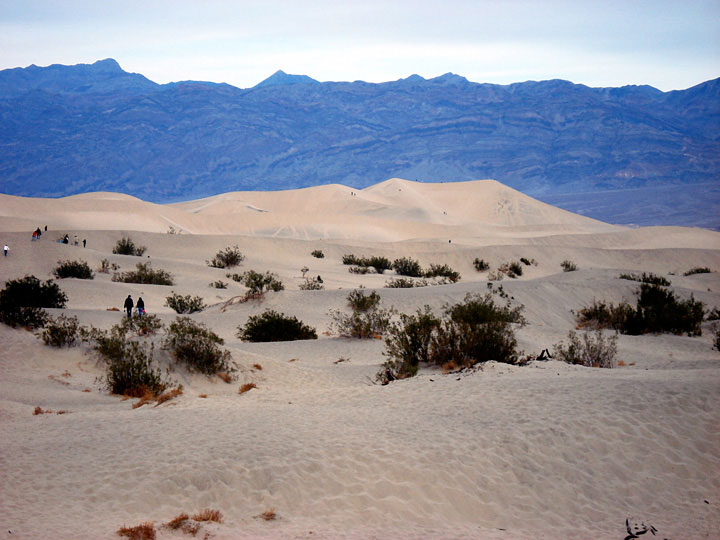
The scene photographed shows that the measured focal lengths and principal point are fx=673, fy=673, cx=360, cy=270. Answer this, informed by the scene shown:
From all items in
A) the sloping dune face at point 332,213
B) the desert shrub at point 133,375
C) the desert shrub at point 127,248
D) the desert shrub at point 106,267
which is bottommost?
the desert shrub at point 133,375

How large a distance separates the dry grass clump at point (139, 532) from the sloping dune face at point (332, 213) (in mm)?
49347

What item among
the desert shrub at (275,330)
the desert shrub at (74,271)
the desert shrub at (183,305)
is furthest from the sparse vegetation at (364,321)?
the desert shrub at (74,271)

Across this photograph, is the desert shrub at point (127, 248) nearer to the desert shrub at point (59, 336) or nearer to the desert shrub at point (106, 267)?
the desert shrub at point (106, 267)

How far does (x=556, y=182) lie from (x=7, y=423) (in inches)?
7862

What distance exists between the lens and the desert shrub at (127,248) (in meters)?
37.8

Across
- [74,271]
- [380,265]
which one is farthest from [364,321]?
[380,265]

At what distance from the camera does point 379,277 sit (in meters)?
34.3

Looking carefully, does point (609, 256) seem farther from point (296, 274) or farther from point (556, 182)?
point (556, 182)

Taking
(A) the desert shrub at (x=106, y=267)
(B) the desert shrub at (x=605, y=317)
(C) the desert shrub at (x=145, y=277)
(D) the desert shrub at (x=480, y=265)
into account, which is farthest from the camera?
(D) the desert shrub at (x=480, y=265)

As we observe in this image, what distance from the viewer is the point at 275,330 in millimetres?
18250

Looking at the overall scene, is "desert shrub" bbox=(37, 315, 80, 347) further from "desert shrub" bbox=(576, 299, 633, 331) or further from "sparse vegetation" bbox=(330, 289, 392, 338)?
"desert shrub" bbox=(576, 299, 633, 331)

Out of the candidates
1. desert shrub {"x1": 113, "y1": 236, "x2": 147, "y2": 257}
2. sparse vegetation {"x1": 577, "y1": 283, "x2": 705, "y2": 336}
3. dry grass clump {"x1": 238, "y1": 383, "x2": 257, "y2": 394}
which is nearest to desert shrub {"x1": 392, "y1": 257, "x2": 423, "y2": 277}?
desert shrub {"x1": 113, "y1": 236, "x2": 147, "y2": 257}

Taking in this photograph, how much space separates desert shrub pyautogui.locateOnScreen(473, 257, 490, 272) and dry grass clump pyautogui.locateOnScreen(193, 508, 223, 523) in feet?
118

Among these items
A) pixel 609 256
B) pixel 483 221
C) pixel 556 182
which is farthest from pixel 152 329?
pixel 556 182
